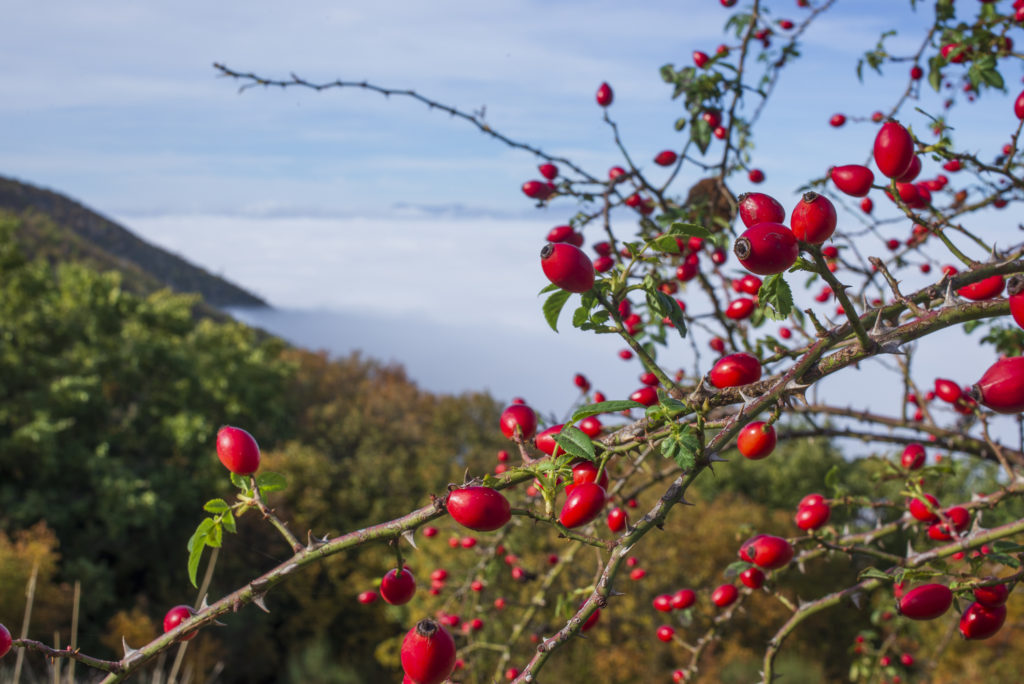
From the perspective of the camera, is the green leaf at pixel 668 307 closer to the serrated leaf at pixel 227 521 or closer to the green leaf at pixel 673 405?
the green leaf at pixel 673 405

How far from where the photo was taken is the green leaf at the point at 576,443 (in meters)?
1.17

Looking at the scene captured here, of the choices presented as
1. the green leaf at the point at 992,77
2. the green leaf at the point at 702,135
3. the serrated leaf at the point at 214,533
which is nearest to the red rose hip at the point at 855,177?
the serrated leaf at the point at 214,533

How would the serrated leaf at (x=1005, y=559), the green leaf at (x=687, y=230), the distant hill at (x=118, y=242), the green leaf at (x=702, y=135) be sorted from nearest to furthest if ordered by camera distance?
the green leaf at (x=687, y=230) < the serrated leaf at (x=1005, y=559) < the green leaf at (x=702, y=135) < the distant hill at (x=118, y=242)

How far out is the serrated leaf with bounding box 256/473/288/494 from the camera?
61.1 inches

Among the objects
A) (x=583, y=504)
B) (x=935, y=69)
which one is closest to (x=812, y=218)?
(x=583, y=504)

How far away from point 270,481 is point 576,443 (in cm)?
75

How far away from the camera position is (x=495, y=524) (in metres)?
1.21

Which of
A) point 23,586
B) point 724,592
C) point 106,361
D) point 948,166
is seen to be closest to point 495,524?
point 724,592

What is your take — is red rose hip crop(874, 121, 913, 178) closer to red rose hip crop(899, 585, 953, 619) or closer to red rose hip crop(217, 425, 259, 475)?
red rose hip crop(899, 585, 953, 619)

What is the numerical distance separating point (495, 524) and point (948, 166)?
267cm

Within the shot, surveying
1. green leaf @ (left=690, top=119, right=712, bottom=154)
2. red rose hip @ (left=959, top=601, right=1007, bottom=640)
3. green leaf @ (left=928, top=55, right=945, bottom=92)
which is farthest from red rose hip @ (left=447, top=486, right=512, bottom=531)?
green leaf @ (left=928, top=55, right=945, bottom=92)

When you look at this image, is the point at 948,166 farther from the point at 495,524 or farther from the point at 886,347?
the point at 495,524

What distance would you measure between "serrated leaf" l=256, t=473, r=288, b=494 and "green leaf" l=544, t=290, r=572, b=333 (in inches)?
26.4

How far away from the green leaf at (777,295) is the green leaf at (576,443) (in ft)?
1.37
